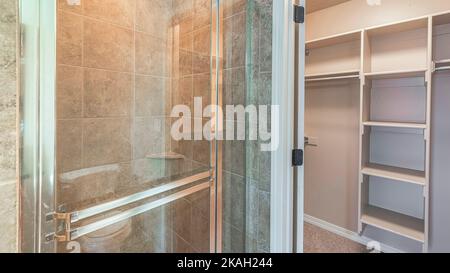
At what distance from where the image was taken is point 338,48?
8.72 ft

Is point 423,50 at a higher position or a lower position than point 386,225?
higher

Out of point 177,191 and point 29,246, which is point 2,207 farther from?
point 177,191

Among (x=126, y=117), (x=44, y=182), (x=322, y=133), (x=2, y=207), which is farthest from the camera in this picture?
(x=322, y=133)

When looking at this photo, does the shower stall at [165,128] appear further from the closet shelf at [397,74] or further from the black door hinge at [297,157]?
the closet shelf at [397,74]

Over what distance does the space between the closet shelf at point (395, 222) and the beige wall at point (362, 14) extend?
1.73 metres

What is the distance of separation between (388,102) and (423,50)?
478 millimetres

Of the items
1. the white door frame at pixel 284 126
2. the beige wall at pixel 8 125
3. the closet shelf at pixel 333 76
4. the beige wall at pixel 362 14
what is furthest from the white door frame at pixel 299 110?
the beige wall at pixel 362 14

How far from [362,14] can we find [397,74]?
73cm

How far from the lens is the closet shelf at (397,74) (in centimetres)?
201

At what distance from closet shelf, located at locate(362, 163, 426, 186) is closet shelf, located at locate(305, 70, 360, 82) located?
2.82ft

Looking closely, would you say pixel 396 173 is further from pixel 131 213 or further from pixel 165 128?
pixel 131 213

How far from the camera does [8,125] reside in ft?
1.95

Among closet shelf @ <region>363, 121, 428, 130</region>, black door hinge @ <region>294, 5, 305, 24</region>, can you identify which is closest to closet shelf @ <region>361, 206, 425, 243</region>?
closet shelf @ <region>363, 121, 428, 130</region>

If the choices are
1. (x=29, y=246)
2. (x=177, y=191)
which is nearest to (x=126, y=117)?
(x=177, y=191)
